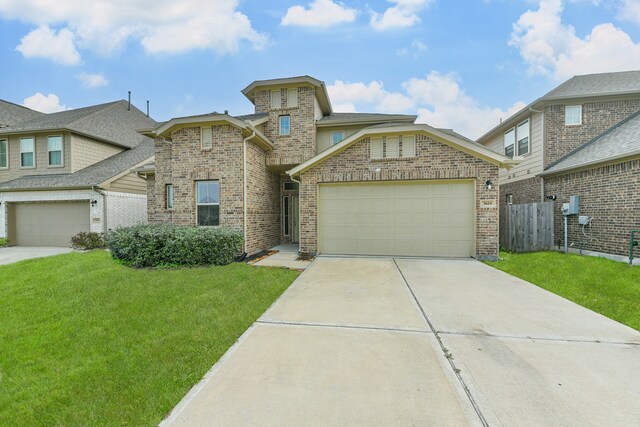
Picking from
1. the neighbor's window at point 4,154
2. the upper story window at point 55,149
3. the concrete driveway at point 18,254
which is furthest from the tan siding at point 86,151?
the concrete driveway at point 18,254

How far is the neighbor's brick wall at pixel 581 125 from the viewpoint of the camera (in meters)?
10.2

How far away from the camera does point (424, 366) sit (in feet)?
8.99

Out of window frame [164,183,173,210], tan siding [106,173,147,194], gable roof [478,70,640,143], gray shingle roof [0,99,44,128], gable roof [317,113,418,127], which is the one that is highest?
gray shingle roof [0,99,44,128]

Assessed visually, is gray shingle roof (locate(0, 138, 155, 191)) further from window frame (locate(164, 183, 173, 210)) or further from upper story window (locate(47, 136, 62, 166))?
window frame (locate(164, 183, 173, 210))

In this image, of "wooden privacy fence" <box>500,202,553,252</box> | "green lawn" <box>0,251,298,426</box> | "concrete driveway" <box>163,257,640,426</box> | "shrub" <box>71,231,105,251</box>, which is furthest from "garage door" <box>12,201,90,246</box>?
"wooden privacy fence" <box>500,202,553,252</box>

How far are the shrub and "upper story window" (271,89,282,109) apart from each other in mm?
9107

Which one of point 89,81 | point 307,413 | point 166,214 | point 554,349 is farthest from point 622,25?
point 89,81

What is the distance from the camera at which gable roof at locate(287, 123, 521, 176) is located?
25.8 feet

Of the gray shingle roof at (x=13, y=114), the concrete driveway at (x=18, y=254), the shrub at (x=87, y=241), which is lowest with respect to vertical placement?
the concrete driveway at (x=18, y=254)

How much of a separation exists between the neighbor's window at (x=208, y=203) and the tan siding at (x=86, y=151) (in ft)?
29.9

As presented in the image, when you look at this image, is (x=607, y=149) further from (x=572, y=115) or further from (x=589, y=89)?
(x=589, y=89)

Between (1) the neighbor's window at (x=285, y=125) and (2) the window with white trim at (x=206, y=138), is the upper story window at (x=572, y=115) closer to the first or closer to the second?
(1) the neighbor's window at (x=285, y=125)

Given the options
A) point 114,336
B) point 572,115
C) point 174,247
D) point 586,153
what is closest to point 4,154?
point 174,247

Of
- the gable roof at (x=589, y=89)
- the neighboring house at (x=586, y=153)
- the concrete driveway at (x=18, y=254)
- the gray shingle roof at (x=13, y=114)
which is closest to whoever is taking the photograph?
the neighboring house at (x=586, y=153)
